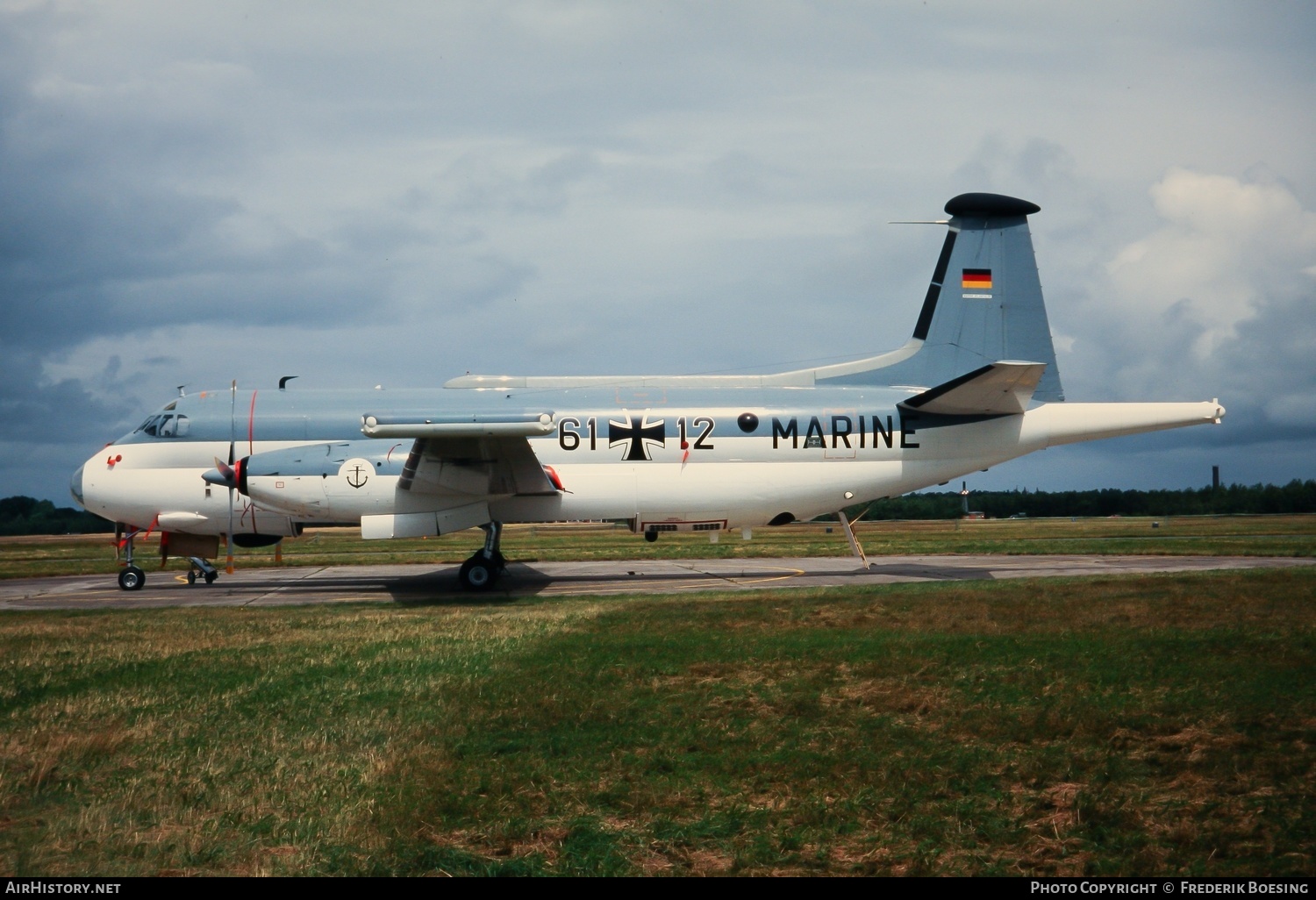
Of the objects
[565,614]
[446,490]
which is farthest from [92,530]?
[565,614]

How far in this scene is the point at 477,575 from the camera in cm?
2094

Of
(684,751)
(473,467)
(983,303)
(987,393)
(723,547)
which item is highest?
(983,303)

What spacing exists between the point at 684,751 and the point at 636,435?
14759mm

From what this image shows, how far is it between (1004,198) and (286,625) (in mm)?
18506

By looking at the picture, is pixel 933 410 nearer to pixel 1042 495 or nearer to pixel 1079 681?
pixel 1079 681

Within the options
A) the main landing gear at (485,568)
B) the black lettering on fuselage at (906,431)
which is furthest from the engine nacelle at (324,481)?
the black lettering on fuselage at (906,431)

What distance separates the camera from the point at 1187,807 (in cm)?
580

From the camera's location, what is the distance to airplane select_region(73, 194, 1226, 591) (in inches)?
824

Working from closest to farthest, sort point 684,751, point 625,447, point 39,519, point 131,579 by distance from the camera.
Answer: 1. point 684,751
2. point 625,447
3. point 131,579
4. point 39,519

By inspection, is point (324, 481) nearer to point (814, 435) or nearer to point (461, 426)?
point (461, 426)

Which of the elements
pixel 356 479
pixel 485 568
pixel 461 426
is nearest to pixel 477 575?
pixel 485 568

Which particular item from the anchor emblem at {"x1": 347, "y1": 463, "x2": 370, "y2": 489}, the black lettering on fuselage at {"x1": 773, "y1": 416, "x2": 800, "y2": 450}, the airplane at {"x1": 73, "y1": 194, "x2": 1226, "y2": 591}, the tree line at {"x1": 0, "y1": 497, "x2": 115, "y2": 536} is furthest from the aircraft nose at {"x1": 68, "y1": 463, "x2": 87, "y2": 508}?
the tree line at {"x1": 0, "y1": 497, "x2": 115, "y2": 536}

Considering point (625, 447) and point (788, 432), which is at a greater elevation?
point (788, 432)
